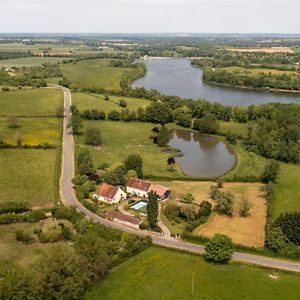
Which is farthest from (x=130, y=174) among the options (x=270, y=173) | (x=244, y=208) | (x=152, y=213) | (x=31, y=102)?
(x=31, y=102)

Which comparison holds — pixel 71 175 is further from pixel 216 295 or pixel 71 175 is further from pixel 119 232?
pixel 216 295

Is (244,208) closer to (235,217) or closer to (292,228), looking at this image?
(235,217)

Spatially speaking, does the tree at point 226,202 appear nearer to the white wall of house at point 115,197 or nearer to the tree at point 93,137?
the white wall of house at point 115,197

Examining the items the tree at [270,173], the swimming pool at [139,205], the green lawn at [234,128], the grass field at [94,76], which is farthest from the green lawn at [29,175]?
the grass field at [94,76]

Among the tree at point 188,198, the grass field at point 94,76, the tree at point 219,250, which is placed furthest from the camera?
the grass field at point 94,76

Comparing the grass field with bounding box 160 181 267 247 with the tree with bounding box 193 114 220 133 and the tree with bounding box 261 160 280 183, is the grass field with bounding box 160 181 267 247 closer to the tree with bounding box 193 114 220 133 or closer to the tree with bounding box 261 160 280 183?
the tree with bounding box 261 160 280 183

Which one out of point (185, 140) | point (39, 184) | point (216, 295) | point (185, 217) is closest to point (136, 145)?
point (185, 140)

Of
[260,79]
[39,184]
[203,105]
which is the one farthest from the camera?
[260,79]
